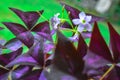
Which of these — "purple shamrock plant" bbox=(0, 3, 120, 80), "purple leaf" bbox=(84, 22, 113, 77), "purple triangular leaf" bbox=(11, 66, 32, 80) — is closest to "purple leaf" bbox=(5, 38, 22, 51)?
"purple shamrock plant" bbox=(0, 3, 120, 80)

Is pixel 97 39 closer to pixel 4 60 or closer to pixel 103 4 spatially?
pixel 4 60

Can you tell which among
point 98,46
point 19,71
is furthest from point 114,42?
point 19,71

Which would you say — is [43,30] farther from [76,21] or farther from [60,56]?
A: [60,56]

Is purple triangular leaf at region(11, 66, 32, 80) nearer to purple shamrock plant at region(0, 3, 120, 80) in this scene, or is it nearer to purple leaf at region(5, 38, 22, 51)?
purple shamrock plant at region(0, 3, 120, 80)

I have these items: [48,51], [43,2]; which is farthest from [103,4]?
[48,51]

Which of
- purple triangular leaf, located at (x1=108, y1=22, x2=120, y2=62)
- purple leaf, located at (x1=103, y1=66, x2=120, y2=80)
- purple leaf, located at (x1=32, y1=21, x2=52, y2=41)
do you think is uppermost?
purple triangular leaf, located at (x1=108, y1=22, x2=120, y2=62)

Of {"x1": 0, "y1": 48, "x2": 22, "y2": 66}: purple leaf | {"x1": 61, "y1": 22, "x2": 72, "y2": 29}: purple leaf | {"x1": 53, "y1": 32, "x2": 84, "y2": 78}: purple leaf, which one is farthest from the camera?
{"x1": 61, "y1": 22, "x2": 72, "y2": 29}: purple leaf

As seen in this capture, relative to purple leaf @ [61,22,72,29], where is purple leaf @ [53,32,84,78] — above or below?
above
